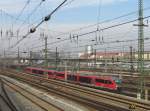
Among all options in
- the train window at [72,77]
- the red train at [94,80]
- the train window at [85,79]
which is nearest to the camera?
the red train at [94,80]

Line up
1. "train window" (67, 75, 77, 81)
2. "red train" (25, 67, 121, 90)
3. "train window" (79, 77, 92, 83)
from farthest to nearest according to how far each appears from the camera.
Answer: "train window" (67, 75, 77, 81)
"train window" (79, 77, 92, 83)
"red train" (25, 67, 121, 90)

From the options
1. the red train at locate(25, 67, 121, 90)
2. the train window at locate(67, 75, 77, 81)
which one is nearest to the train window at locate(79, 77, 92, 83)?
the red train at locate(25, 67, 121, 90)

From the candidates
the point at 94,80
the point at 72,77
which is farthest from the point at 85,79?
the point at 72,77

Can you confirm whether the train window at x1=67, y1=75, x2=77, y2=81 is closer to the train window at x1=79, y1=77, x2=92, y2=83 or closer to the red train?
the red train

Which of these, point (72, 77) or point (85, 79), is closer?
point (85, 79)

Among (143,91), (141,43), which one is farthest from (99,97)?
(141,43)

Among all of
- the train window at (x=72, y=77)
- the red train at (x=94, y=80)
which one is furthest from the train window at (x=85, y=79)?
the train window at (x=72, y=77)

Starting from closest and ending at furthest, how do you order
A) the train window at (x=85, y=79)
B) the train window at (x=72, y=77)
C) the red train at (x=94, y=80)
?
the red train at (x=94, y=80) → the train window at (x=85, y=79) → the train window at (x=72, y=77)

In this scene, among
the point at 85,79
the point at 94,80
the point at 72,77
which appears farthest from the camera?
the point at 72,77

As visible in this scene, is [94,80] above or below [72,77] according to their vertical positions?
above

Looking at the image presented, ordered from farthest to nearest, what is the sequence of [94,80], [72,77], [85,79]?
[72,77]
[85,79]
[94,80]

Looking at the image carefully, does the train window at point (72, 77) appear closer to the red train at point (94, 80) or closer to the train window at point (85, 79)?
the red train at point (94, 80)

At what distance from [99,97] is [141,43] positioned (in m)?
9.56

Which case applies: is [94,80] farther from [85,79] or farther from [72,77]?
[72,77]
